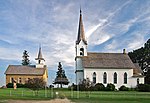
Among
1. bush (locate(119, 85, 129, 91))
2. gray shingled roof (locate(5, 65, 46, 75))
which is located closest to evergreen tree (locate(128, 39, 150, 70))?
bush (locate(119, 85, 129, 91))

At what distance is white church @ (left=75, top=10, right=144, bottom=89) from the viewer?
77375 mm

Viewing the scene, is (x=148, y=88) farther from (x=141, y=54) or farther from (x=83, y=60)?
(x=141, y=54)

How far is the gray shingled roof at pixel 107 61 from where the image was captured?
77.7m

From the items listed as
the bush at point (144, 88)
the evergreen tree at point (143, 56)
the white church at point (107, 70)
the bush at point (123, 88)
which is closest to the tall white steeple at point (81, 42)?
the white church at point (107, 70)

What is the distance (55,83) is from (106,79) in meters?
15.2

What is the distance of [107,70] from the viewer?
78.0 m

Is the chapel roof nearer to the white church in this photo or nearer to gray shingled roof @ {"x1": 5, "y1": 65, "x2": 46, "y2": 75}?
the white church

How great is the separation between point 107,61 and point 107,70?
289 centimetres

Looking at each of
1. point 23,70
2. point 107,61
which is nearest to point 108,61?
point 107,61

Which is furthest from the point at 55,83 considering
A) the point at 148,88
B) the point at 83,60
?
the point at 148,88

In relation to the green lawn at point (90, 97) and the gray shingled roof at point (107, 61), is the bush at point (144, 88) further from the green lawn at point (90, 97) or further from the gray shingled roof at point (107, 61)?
the green lawn at point (90, 97)

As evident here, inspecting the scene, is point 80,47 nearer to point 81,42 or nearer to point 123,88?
point 81,42

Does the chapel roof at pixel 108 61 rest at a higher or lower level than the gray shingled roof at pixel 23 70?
higher

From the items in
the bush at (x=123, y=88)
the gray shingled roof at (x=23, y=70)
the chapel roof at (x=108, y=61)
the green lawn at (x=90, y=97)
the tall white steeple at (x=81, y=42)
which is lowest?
the bush at (x=123, y=88)
